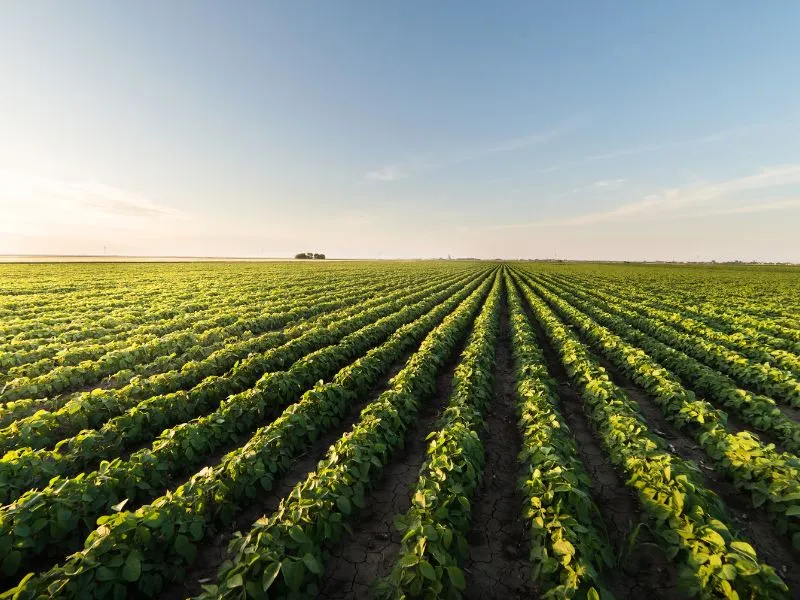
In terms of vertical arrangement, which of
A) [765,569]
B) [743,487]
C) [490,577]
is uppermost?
[765,569]

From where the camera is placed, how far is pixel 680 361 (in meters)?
10.8

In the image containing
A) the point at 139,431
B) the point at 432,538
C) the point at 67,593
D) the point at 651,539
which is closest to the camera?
the point at 67,593

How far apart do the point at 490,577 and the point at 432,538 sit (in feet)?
4.07

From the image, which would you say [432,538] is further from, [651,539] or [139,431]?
[139,431]

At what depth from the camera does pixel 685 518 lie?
394 centimetres

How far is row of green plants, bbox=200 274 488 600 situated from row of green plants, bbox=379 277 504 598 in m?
0.78

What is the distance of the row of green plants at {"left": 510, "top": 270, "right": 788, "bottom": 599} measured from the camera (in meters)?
3.19

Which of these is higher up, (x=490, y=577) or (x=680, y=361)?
(x=680, y=361)

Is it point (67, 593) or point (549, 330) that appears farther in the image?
point (549, 330)

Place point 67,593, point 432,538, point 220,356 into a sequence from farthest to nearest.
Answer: point 220,356 → point 432,538 → point 67,593

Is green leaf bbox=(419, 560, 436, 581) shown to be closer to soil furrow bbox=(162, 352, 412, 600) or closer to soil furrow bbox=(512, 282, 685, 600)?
soil furrow bbox=(512, 282, 685, 600)

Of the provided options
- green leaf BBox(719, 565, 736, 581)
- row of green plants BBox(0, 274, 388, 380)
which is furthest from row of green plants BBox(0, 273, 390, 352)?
green leaf BBox(719, 565, 736, 581)

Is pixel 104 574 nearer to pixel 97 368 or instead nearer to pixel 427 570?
pixel 427 570

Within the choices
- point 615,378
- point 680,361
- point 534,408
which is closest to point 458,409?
point 534,408
